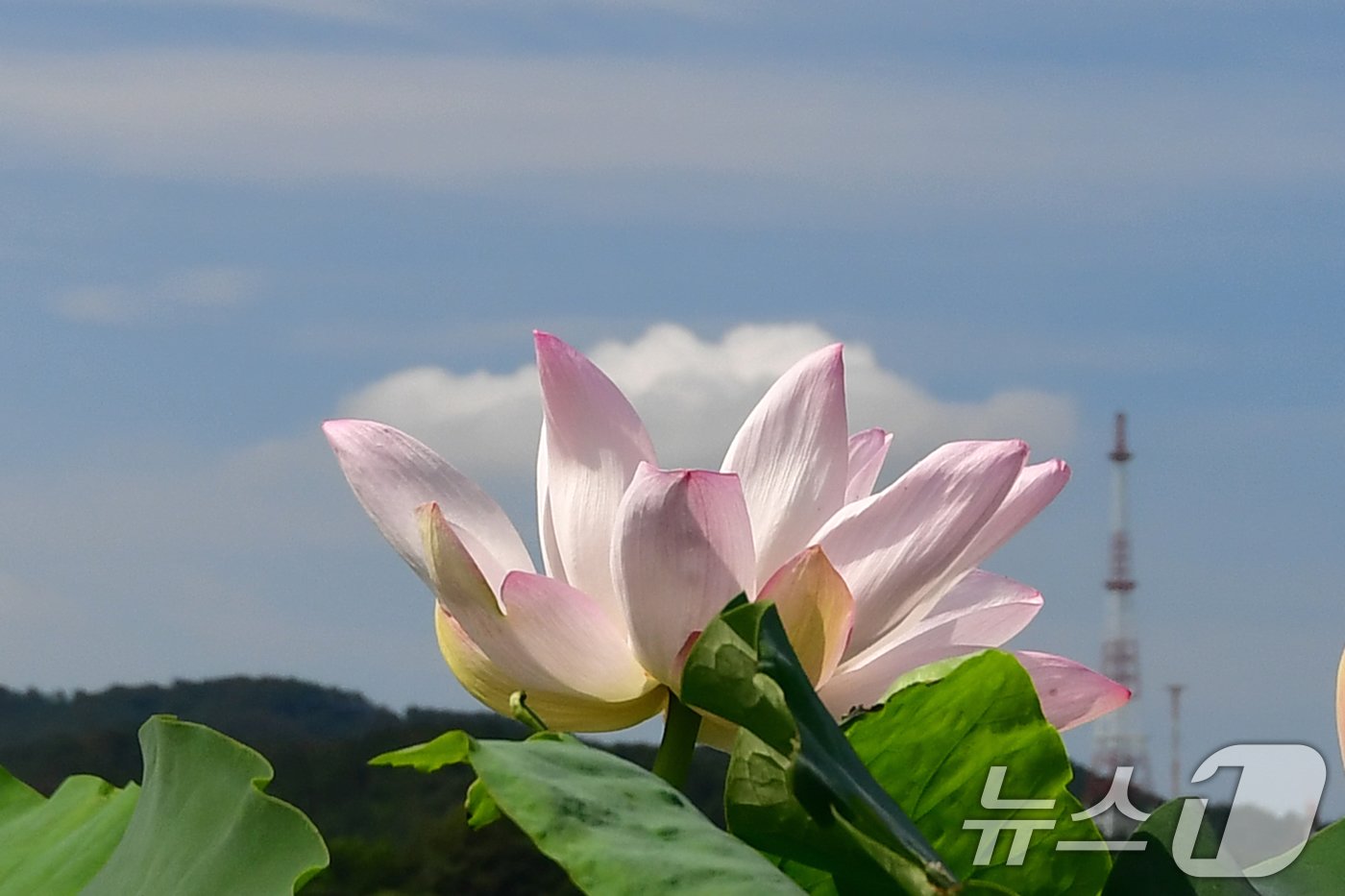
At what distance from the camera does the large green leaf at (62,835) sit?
75cm

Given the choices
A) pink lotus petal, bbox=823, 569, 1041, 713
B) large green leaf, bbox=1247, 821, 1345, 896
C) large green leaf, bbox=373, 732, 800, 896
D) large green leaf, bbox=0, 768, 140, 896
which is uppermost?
large green leaf, bbox=373, 732, 800, 896

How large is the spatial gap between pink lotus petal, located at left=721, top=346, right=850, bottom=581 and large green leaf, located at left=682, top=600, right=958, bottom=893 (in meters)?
0.17

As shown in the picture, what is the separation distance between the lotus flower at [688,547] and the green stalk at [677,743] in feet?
0.04

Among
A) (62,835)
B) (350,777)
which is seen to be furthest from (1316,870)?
(350,777)

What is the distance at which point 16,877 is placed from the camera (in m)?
0.79

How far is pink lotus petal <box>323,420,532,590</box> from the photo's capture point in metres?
0.61

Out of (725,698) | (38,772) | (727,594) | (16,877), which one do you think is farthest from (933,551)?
(38,772)

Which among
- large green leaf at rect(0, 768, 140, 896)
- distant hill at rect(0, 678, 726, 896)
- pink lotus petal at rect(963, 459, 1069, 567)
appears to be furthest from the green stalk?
distant hill at rect(0, 678, 726, 896)

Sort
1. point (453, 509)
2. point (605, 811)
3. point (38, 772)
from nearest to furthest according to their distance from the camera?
point (605, 811), point (453, 509), point (38, 772)

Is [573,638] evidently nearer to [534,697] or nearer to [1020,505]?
[534,697]

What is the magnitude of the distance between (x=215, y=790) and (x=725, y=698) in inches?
10.1

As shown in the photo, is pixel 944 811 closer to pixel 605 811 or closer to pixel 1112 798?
pixel 1112 798

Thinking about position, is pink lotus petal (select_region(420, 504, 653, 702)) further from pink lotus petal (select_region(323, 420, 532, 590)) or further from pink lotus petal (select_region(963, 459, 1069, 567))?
pink lotus petal (select_region(963, 459, 1069, 567))

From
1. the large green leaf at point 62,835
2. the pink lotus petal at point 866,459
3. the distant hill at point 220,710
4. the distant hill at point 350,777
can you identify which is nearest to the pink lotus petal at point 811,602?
the pink lotus petal at point 866,459
